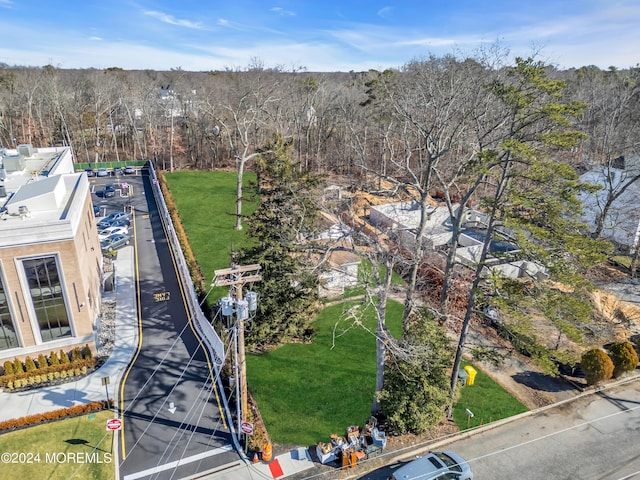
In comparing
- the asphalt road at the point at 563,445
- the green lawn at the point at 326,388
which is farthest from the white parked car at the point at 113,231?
the asphalt road at the point at 563,445

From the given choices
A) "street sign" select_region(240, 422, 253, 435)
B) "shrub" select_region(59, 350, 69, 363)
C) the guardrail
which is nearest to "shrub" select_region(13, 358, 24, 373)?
"shrub" select_region(59, 350, 69, 363)

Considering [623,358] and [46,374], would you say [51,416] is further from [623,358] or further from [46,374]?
[623,358]

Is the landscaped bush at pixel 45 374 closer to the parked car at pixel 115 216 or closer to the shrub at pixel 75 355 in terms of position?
the shrub at pixel 75 355

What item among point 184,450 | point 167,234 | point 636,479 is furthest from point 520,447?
point 167,234

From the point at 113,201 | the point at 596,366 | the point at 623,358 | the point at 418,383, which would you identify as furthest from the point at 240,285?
the point at 113,201

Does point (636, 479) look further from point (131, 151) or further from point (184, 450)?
point (131, 151)
